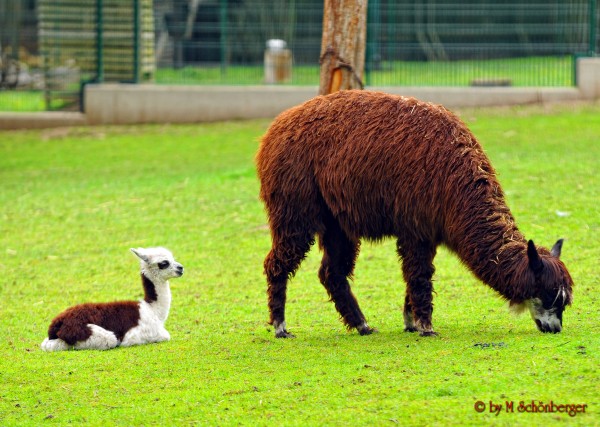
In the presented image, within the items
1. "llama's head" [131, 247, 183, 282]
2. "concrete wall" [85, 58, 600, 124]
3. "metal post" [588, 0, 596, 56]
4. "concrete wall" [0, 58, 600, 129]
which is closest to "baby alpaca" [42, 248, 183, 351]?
"llama's head" [131, 247, 183, 282]

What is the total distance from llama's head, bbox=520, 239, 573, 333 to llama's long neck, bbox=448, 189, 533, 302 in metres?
0.09

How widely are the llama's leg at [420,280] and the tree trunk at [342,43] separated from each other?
4.81 meters

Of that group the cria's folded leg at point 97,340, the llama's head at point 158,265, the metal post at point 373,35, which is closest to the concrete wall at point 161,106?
the metal post at point 373,35

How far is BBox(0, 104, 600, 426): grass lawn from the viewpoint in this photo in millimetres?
A: 6195

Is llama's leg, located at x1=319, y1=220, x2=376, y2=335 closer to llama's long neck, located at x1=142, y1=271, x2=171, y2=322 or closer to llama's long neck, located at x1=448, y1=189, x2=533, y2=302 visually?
llama's long neck, located at x1=448, y1=189, x2=533, y2=302

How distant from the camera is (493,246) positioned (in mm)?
7523

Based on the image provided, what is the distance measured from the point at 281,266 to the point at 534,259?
203 centimetres

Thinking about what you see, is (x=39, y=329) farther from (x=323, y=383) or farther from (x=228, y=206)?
(x=228, y=206)

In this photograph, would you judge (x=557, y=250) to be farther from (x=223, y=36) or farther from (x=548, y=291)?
(x=223, y=36)

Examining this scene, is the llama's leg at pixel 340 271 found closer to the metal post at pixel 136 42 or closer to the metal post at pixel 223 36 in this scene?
the metal post at pixel 223 36

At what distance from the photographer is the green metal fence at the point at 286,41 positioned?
20797 mm

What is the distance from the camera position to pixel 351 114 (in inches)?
318

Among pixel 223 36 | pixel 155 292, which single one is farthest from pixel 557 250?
pixel 223 36

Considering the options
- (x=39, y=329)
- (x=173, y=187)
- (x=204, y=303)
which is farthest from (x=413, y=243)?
(x=173, y=187)
